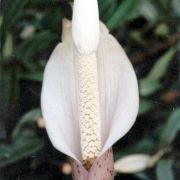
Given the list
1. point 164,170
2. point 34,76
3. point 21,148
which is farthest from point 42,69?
point 164,170

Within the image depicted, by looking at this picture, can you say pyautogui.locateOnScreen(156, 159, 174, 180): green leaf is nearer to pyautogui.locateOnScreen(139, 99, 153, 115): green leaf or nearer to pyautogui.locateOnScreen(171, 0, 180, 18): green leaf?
pyautogui.locateOnScreen(139, 99, 153, 115): green leaf

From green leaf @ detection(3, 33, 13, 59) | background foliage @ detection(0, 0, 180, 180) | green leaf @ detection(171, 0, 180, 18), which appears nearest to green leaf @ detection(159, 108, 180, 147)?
background foliage @ detection(0, 0, 180, 180)

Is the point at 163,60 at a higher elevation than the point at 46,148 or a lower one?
higher

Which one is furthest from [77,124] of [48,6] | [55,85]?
[48,6]

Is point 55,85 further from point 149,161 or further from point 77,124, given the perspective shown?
point 149,161

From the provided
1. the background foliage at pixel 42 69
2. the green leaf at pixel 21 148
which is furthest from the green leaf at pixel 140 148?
the green leaf at pixel 21 148

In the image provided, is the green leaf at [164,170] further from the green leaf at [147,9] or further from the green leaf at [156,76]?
the green leaf at [147,9]

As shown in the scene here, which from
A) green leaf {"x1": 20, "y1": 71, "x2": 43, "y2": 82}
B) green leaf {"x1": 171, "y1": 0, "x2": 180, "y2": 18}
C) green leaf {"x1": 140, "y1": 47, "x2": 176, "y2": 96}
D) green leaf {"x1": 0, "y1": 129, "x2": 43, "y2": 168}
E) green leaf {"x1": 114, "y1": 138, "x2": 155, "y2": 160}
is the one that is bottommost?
green leaf {"x1": 0, "y1": 129, "x2": 43, "y2": 168}
